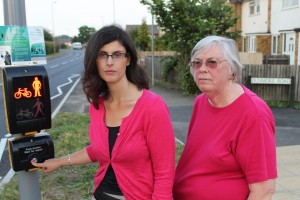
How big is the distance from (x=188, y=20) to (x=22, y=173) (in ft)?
38.4

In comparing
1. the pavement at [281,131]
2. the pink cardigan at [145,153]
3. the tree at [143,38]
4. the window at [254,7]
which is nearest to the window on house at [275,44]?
the window at [254,7]

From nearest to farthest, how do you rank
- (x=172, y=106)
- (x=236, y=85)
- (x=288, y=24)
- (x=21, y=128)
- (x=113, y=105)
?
1. (x=236, y=85)
2. (x=113, y=105)
3. (x=21, y=128)
4. (x=172, y=106)
5. (x=288, y=24)

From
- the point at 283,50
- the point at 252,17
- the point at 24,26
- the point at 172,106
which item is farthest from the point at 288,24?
the point at 24,26

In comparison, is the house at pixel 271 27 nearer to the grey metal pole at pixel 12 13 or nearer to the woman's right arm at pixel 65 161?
the grey metal pole at pixel 12 13

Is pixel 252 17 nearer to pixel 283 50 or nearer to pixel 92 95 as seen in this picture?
pixel 283 50

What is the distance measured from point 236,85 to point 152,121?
0.48 m

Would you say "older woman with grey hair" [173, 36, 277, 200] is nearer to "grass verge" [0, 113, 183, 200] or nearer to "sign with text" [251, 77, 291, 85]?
"grass verge" [0, 113, 183, 200]

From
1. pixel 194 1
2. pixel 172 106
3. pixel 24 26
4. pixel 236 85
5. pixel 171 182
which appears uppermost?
pixel 194 1

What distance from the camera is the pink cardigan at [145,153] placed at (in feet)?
6.56

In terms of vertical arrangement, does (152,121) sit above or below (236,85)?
below

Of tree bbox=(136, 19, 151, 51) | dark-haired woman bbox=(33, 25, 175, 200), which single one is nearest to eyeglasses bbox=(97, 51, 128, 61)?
dark-haired woman bbox=(33, 25, 175, 200)

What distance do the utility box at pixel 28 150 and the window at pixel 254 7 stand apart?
23.8 meters

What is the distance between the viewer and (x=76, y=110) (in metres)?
11.1

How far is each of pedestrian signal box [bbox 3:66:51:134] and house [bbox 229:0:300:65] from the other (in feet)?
55.9
